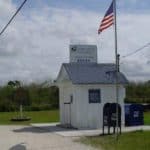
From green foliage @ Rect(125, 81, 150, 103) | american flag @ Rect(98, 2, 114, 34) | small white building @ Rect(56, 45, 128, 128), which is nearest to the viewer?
american flag @ Rect(98, 2, 114, 34)

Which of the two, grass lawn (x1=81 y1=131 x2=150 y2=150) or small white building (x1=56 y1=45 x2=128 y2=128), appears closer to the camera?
grass lawn (x1=81 y1=131 x2=150 y2=150)

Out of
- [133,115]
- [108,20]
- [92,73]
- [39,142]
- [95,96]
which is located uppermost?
[108,20]

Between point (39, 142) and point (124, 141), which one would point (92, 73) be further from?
point (124, 141)

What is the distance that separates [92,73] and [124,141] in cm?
857

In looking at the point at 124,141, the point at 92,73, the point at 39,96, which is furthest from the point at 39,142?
the point at 39,96

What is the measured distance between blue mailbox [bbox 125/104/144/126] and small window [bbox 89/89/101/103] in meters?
1.89

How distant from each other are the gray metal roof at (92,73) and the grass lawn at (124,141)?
5.22m

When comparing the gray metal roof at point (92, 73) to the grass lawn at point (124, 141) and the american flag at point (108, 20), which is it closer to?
the grass lawn at point (124, 141)

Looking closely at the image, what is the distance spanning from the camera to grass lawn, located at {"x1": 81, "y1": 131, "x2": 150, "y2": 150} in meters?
18.7

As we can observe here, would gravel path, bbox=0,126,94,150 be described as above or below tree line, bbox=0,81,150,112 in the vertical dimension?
below

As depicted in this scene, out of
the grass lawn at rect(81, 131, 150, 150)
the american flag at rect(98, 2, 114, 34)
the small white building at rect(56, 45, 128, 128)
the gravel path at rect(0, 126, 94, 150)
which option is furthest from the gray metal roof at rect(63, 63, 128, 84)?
the american flag at rect(98, 2, 114, 34)

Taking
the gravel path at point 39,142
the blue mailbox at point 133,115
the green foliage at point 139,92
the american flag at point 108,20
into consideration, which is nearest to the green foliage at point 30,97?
the green foliage at point 139,92

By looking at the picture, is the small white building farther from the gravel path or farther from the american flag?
the american flag

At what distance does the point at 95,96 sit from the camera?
2825 centimetres
